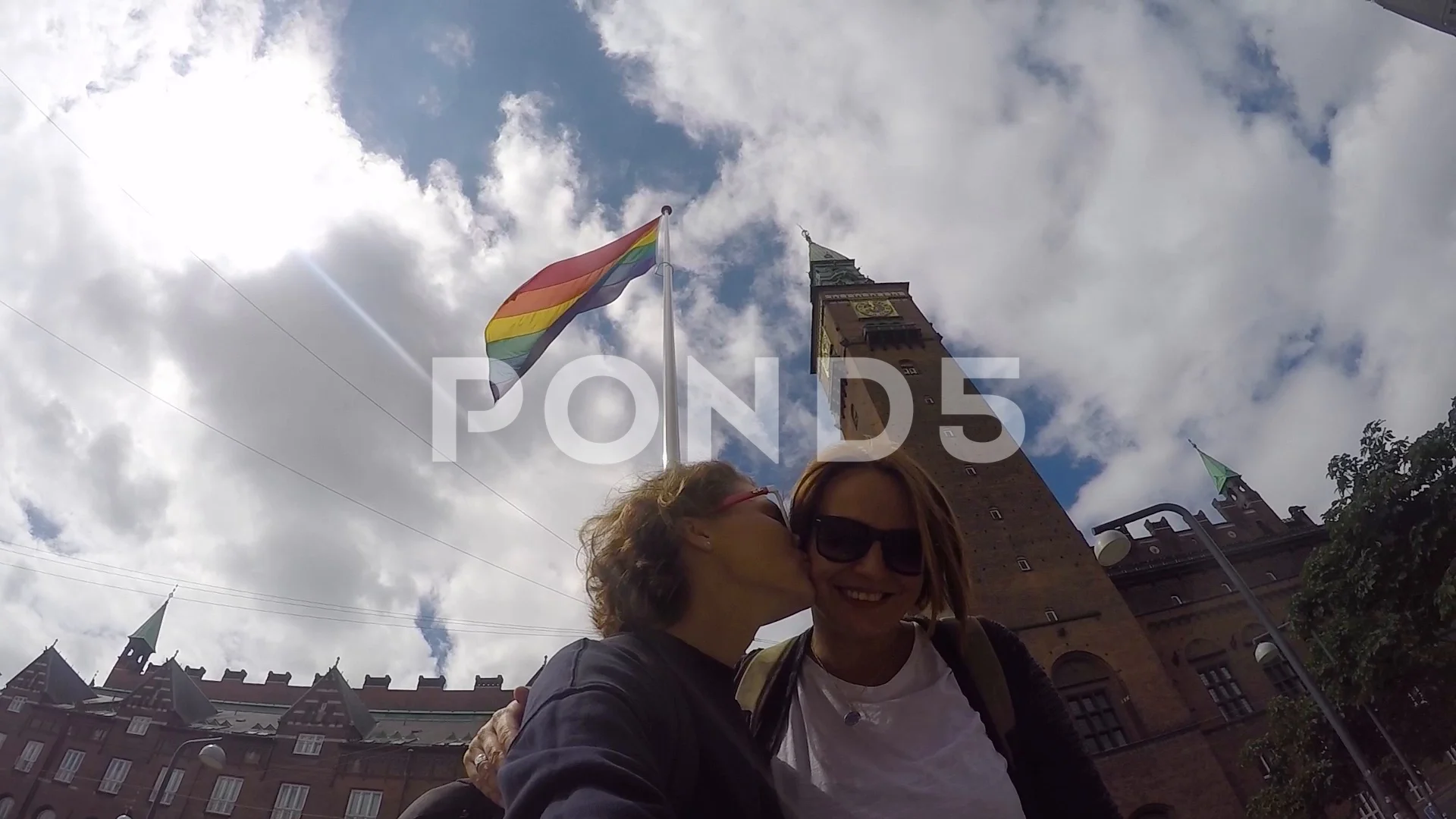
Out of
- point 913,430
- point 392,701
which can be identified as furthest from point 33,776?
point 913,430

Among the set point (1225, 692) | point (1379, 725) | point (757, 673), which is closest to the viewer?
point (757, 673)

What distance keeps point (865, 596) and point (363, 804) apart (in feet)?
108

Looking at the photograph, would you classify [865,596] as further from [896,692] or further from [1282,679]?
[1282,679]

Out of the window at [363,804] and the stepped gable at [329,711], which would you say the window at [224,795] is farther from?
the window at [363,804]

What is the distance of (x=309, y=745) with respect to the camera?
95.3 ft

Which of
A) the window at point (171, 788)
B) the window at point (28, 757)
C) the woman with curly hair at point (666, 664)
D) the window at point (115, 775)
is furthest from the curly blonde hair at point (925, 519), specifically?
the window at point (28, 757)

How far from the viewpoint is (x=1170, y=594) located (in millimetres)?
27172

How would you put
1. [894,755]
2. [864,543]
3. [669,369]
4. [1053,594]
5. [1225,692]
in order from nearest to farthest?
[894,755] → [864,543] → [669,369] → [1053,594] → [1225,692]

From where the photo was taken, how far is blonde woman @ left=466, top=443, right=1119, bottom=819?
2010 mm

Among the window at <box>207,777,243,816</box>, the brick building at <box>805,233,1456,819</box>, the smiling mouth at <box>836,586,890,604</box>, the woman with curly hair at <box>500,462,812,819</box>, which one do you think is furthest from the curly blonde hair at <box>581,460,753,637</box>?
the window at <box>207,777,243,816</box>

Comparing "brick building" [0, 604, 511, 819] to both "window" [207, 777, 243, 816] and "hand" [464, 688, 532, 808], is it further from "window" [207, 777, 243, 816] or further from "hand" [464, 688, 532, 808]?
"hand" [464, 688, 532, 808]

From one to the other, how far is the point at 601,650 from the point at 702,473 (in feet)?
2.93

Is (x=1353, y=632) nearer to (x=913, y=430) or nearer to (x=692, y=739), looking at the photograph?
(x=913, y=430)

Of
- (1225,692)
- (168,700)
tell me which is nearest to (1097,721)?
(1225,692)
